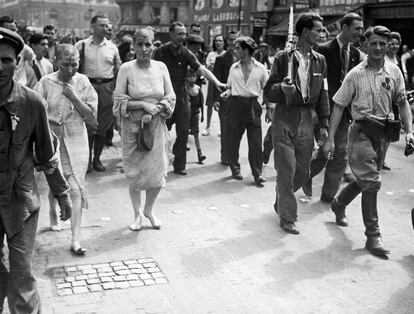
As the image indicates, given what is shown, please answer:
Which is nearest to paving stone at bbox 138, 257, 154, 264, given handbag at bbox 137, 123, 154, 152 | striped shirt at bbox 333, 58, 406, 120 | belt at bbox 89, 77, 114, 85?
handbag at bbox 137, 123, 154, 152

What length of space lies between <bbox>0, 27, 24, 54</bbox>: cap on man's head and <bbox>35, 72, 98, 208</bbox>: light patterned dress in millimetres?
1854

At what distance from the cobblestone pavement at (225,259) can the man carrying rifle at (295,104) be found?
1.35 ft

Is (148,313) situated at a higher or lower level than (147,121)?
lower

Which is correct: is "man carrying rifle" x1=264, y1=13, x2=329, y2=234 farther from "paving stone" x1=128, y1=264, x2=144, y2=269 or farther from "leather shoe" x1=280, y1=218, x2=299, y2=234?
"paving stone" x1=128, y1=264, x2=144, y2=269

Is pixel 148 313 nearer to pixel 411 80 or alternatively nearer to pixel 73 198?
pixel 73 198

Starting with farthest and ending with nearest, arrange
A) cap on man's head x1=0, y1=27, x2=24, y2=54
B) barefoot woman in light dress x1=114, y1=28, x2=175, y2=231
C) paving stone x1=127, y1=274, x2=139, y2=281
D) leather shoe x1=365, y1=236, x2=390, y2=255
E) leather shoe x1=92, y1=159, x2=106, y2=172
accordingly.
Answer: leather shoe x1=92, y1=159, x2=106, y2=172, barefoot woman in light dress x1=114, y1=28, x2=175, y2=231, leather shoe x1=365, y1=236, x2=390, y2=255, paving stone x1=127, y1=274, x2=139, y2=281, cap on man's head x1=0, y1=27, x2=24, y2=54

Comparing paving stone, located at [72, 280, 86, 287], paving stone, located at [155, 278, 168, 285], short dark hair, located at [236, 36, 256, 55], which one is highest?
short dark hair, located at [236, 36, 256, 55]

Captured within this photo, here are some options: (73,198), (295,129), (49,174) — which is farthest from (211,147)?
(49,174)

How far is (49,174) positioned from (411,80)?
39.7 feet

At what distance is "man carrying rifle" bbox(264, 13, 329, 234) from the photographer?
5.69 metres

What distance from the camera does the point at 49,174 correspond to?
11.6 ft

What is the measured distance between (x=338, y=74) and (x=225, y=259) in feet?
9.52

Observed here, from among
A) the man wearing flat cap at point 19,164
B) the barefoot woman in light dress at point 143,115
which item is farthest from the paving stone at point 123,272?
the man wearing flat cap at point 19,164

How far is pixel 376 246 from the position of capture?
520cm
